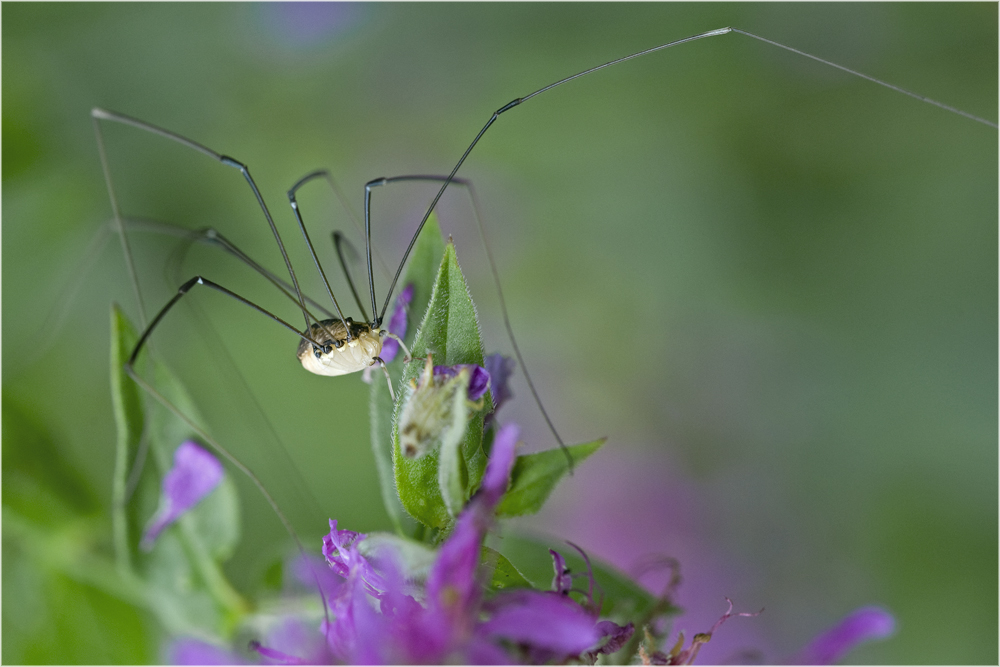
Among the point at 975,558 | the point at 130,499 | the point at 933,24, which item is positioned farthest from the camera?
the point at 933,24

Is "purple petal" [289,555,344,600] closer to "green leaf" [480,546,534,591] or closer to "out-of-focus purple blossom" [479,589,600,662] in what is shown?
"green leaf" [480,546,534,591]

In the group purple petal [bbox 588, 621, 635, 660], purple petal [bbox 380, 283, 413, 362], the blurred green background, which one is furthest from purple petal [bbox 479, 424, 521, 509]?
the blurred green background

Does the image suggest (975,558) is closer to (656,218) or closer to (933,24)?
(656,218)

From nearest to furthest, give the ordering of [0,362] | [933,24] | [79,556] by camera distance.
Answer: [79,556] < [0,362] < [933,24]

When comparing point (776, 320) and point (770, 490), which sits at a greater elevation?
point (776, 320)

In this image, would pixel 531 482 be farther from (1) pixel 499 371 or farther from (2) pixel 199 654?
(2) pixel 199 654

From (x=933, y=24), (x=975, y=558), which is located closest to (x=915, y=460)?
(x=975, y=558)

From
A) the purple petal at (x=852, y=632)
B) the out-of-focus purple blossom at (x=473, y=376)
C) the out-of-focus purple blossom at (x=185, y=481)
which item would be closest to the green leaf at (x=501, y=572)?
the out-of-focus purple blossom at (x=473, y=376)
